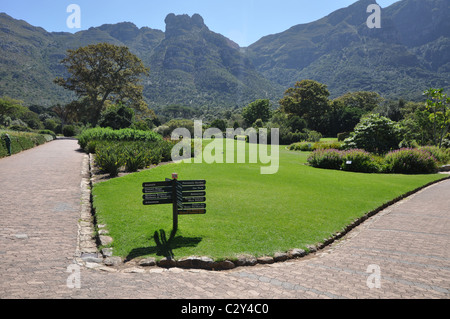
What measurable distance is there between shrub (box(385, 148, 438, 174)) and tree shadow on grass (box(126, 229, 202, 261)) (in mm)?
16295

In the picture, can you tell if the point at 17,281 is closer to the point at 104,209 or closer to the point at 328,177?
the point at 104,209

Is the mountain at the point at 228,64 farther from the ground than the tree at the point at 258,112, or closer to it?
farther from the ground

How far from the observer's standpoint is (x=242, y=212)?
325 inches

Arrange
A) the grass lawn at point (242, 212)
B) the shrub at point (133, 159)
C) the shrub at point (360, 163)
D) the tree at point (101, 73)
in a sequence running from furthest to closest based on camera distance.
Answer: the tree at point (101, 73) < the shrub at point (360, 163) < the shrub at point (133, 159) < the grass lawn at point (242, 212)

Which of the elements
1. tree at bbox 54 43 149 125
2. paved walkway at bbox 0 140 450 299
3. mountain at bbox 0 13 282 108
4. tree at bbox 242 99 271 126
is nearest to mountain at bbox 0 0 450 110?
mountain at bbox 0 13 282 108

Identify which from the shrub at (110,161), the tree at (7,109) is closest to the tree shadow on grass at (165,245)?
the shrub at (110,161)

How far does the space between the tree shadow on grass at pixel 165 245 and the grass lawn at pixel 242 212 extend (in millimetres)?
20

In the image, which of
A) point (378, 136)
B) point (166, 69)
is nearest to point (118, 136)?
point (378, 136)

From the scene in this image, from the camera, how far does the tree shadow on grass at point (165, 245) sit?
567 cm

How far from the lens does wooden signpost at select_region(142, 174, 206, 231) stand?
642 centimetres

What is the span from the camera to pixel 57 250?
5723 mm

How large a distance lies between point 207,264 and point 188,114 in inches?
3803

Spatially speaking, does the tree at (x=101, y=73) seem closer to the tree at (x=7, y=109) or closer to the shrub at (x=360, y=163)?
the tree at (x=7, y=109)

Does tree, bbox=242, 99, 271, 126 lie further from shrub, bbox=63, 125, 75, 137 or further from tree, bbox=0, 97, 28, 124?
tree, bbox=0, 97, 28, 124
